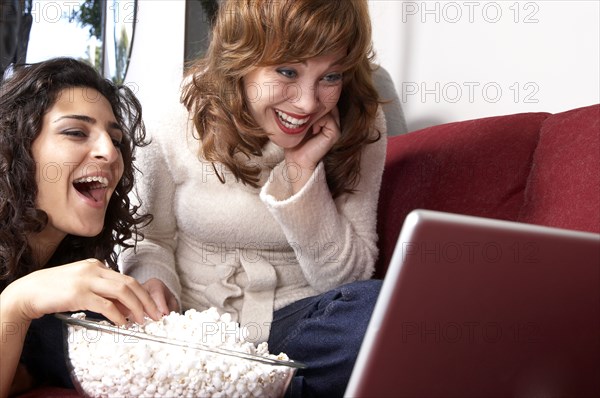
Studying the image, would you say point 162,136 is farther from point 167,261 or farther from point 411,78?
point 411,78

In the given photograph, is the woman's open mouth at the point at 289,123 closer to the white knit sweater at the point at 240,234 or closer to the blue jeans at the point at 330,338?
the white knit sweater at the point at 240,234

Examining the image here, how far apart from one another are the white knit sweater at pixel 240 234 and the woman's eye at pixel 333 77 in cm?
18

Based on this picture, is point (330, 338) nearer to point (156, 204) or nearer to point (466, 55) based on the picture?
point (156, 204)

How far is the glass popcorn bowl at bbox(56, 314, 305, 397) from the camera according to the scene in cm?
76

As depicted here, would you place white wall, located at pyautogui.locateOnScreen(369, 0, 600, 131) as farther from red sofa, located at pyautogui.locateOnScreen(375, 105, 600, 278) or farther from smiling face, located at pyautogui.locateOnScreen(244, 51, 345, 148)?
smiling face, located at pyautogui.locateOnScreen(244, 51, 345, 148)

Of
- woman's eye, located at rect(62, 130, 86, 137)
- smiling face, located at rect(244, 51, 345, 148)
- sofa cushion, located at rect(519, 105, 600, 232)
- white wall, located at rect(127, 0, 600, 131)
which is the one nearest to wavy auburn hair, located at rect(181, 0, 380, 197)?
smiling face, located at rect(244, 51, 345, 148)

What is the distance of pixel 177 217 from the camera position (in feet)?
4.88

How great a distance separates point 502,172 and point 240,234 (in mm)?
527

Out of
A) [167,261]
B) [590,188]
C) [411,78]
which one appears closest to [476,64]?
[411,78]

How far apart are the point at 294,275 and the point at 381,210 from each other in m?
0.25

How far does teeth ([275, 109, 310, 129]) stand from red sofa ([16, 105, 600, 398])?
0.94ft

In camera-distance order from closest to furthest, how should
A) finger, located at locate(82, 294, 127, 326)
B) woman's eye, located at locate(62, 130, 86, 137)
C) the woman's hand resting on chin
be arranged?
finger, located at locate(82, 294, 127, 326)
woman's eye, located at locate(62, 130, 86, 137)
the woman's hand resting on chin

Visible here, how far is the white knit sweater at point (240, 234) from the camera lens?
1422 mm

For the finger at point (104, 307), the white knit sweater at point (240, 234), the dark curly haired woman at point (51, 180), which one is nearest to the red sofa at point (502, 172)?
the white knit sweater at point (240, 234)
